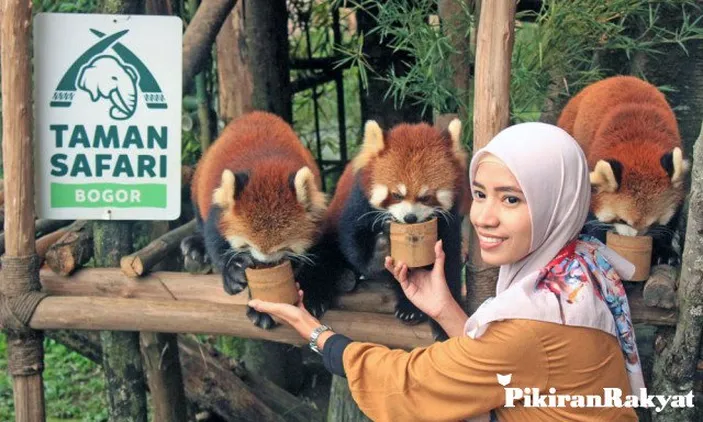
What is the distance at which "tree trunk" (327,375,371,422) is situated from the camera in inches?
145

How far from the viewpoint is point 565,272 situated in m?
2.10

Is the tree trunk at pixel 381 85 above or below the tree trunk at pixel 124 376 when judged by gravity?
above

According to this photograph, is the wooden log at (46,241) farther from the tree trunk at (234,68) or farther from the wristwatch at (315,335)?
the wristwatch at (315,335)

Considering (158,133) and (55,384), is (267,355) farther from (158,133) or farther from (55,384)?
(158,133)

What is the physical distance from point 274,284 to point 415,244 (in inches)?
19.1

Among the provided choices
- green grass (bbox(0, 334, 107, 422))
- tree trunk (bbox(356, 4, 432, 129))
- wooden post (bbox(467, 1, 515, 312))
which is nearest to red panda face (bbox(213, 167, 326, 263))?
wooden post (bbox(467, 1, 515, 312))

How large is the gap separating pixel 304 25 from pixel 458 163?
119 inches

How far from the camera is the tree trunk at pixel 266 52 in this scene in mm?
4844

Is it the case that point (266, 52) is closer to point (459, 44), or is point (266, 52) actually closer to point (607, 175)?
point (459, 44)

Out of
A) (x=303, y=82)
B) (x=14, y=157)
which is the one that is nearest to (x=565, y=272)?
(x=14, y=157)

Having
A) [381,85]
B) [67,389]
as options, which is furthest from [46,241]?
[381,85]

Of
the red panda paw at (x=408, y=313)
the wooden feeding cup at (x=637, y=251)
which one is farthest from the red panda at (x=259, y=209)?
the wooden feeding cup at (x=637, y=251)

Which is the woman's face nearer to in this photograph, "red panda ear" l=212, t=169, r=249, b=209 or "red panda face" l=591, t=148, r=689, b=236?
"red panda ear" l=212, t=169, r=249, b=209

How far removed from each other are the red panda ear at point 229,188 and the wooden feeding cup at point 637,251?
1.34m
